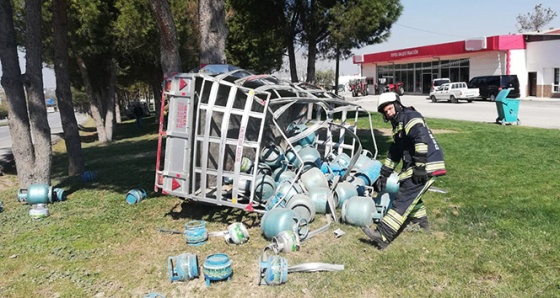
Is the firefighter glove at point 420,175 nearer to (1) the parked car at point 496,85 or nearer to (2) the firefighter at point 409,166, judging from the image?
(2) the firefighter at point 409,166

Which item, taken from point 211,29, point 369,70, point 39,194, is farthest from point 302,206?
point 369,70

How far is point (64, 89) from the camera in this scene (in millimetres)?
10836

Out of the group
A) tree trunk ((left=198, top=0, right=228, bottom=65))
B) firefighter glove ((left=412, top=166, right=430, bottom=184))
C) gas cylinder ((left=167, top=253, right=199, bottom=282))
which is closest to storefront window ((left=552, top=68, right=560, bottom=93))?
tree trunk ((left=198, top=0, right=228, bottom=65))

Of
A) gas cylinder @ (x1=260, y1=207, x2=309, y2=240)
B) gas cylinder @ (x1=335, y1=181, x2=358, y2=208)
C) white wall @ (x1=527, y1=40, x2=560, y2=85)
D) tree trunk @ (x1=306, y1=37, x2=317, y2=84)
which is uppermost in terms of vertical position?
white wall @ (x1=527, y1=40, x2=560, y2=85)

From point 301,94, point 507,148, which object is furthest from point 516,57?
point 301,94

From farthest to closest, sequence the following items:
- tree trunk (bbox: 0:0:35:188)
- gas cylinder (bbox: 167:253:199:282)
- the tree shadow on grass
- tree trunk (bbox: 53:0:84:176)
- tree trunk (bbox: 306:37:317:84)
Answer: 1. tree trunk (bbox: 306:37:317:84)
2. tree trunk (bbox: 53:0:84:176)
3. tree trunk (bbox: 0:0:35:188)
4. the tree shadow on grass
5. gas cylinder (bbox: 167:253:199:282)

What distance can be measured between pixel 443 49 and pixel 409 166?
4190 centimetres

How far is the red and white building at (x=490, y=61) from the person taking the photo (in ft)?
116

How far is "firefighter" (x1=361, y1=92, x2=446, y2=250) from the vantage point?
524cm

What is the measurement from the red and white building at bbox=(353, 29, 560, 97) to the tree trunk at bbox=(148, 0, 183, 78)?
35245 millimetres

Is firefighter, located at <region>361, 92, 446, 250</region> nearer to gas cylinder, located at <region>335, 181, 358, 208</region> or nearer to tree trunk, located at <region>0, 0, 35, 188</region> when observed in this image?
gas cylinder, located at <region>335, 181, 358, 208</region>

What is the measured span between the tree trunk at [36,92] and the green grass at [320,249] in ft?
2.75

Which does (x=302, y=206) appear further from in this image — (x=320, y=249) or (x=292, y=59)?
(x=292, y=59)

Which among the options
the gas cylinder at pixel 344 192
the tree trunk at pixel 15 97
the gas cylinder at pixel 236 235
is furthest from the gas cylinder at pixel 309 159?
the tree trunk at pixel 15 97
